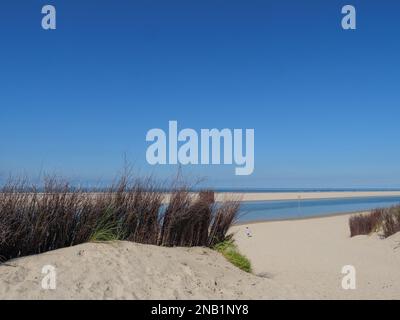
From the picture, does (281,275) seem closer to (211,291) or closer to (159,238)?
(159,238)

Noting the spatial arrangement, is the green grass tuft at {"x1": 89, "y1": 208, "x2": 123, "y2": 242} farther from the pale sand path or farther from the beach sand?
the pale sand path

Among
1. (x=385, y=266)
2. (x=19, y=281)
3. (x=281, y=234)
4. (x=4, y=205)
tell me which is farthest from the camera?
(x=281, y=234)

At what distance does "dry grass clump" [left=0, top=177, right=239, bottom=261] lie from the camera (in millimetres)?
7070

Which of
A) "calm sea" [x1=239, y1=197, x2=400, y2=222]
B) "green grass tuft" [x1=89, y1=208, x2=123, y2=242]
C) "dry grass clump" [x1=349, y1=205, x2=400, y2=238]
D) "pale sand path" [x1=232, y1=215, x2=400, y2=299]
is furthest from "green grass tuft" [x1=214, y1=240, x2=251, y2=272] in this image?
"calm sea" [x1=239, y1=197, x2=400, y2=222]

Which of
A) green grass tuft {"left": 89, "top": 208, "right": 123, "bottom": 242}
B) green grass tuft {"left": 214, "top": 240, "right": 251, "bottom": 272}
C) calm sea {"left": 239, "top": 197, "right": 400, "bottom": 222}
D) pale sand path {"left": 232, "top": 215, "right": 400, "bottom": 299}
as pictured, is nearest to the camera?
green grass tuft {"left": 89, "top": 208, "right": 123, "bottom": 242}

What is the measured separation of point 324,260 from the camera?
14602 millimetres

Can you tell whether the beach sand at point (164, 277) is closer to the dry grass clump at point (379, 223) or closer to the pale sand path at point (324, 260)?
the pale sand path at point (324, 260)

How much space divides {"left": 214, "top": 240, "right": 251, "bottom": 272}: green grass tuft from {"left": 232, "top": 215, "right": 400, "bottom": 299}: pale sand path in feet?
2.57

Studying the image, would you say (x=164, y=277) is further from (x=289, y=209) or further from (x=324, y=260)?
(x=289, y=209)

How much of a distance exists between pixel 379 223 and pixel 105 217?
1433cm

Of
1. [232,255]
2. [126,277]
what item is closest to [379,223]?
[232,255]
